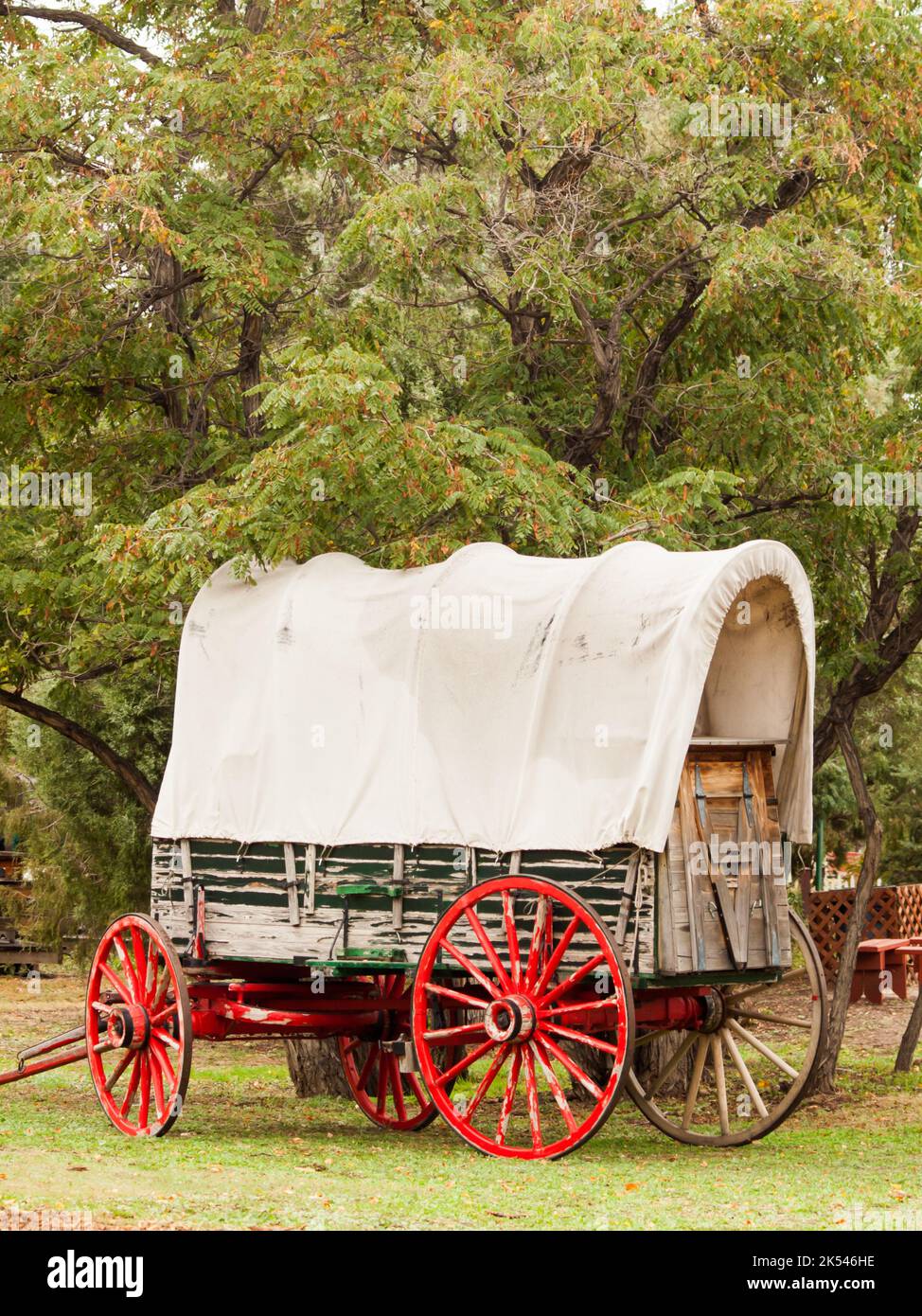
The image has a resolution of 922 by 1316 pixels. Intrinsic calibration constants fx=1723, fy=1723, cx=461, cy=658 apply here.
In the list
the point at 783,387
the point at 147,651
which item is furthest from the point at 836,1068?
the point at 147,651

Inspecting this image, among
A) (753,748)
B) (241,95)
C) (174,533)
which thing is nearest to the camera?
(753,748)

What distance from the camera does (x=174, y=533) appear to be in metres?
11.6

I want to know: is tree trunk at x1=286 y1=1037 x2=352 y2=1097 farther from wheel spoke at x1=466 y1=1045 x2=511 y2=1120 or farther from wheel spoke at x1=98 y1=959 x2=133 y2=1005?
wheel spoke at x1=466 y1=1045 x2=511 y2=1120

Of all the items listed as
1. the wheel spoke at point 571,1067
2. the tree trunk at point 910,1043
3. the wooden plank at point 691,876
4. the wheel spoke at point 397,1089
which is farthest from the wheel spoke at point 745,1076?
the tree trunk at point 910,1043

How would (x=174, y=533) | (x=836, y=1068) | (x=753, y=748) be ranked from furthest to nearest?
1. (x=836, y=1068)
2. (x=174, y=533)
3. (x=753, y=748)

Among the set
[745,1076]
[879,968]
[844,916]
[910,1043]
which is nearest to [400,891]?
[745,1076]

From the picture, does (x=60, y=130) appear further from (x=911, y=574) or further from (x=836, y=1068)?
(x=836, y=1068)

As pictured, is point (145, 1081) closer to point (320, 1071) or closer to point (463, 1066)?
point (463, 1066)

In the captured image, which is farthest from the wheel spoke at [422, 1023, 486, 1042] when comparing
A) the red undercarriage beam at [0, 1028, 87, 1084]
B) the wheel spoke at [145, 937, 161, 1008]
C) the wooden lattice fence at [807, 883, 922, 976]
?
the wooden lattice fence at [807, 883, 922, 976]

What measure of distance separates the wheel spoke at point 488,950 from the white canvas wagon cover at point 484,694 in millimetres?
436

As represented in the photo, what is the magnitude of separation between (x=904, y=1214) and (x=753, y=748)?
3.21 metres

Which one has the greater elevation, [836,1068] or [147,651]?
[147,651]

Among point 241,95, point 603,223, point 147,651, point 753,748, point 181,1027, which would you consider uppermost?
point 241,95

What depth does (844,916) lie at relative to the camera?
1934cm
